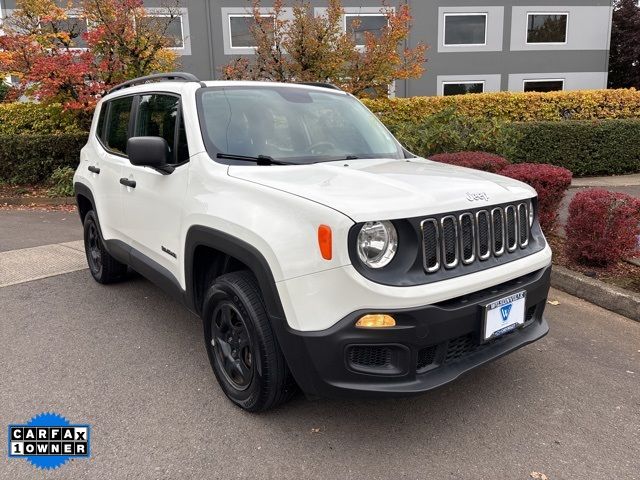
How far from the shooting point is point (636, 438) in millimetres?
2711

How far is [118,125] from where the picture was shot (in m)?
4.46

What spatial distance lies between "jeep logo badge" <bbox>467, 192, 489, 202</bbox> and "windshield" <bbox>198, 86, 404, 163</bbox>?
1019 millimetres

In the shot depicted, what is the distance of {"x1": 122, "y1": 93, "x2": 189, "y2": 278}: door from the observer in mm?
3307

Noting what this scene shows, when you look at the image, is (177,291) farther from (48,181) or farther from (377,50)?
(48,181)

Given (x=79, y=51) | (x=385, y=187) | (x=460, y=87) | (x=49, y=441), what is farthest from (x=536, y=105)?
(x=49, y=441)

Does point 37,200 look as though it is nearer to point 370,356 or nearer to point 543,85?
point 370,356

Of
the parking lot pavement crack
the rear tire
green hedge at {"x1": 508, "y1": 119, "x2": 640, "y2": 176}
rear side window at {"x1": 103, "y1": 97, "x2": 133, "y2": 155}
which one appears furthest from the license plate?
green hedge at {"x1": 508, "y1": 119, "x2": 640, "y2": 176}

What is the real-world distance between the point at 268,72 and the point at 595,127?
714 centimetres

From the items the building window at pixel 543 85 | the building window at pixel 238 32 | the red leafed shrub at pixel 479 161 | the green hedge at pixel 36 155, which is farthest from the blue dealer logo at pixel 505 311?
the building window at pixel 543 85

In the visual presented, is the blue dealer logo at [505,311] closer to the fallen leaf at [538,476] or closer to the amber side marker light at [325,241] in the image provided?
the fallen leaf at [538,476]

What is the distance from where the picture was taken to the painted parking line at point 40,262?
5516 mm

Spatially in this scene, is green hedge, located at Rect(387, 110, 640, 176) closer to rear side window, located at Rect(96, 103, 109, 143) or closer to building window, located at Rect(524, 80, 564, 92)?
rear side window, located at Rect(96, 103, 109, 143)

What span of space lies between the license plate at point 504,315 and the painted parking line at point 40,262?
472cm

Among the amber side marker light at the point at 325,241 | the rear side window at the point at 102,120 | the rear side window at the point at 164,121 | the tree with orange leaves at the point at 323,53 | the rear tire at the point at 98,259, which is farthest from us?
the tree with orange leaves at the point at 323,53
